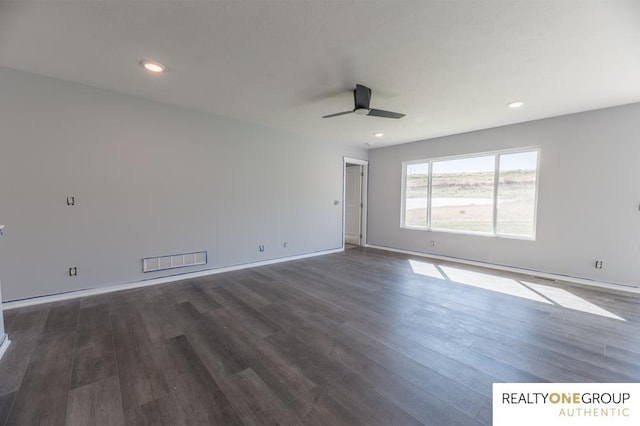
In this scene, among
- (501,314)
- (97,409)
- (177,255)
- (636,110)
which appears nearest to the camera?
(97,409)

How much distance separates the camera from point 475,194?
5.19 meters

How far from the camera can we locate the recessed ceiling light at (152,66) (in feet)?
8.57

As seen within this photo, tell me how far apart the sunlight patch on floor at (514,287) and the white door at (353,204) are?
2.47m

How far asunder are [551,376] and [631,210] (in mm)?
3449

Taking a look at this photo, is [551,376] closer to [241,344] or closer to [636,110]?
[241,344]

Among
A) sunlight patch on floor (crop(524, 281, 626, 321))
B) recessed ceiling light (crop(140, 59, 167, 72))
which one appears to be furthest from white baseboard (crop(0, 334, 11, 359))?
sunlight patch on floor (crop(524, 281, 626, 321))

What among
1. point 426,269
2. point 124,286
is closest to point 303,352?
point 124,286

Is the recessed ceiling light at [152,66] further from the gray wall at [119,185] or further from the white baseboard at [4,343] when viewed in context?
the white baseboard at [4,343]

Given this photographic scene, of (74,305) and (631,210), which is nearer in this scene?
(74,305)

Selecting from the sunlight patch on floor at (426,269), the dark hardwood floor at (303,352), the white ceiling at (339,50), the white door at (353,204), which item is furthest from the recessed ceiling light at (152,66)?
the white door at (353,204)

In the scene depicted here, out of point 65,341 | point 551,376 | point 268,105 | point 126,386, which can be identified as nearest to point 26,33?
point 268,105

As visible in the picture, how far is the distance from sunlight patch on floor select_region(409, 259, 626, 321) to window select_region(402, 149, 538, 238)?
1.07 m

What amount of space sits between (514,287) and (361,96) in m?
3.47

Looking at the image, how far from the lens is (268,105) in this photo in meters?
3.74
